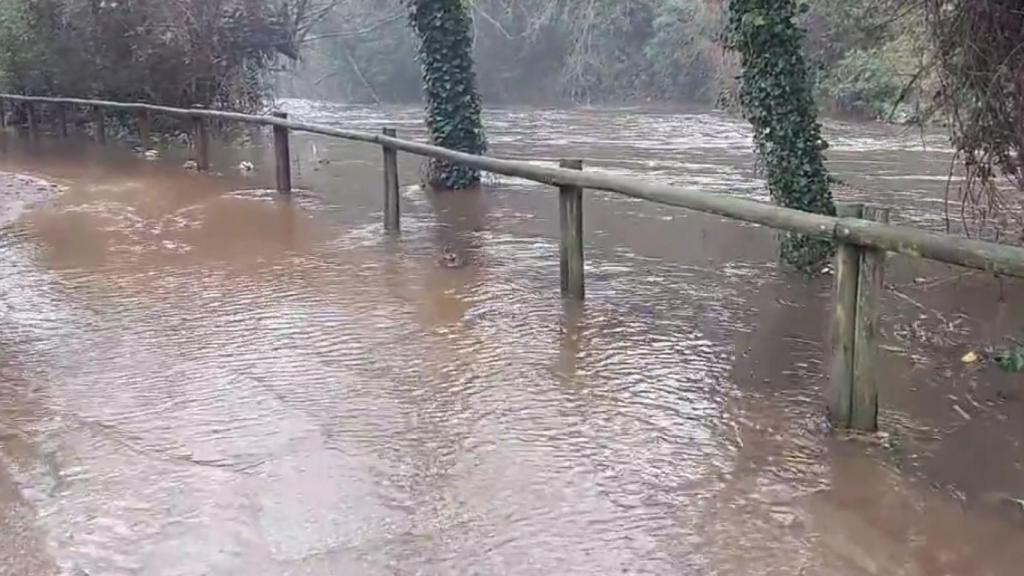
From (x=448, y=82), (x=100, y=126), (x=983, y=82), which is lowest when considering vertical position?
(x=100, y=126)

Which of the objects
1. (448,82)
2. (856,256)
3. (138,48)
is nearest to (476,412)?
(856,256)

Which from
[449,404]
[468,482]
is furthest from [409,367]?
[468,482]

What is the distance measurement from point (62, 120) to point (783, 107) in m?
15.0

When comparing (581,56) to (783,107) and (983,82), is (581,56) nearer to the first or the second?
(783,107)

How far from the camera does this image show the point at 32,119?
62.2 ft

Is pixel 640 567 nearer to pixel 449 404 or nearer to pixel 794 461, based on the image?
pixel 794 461

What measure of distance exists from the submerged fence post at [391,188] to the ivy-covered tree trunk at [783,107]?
3.02 metres

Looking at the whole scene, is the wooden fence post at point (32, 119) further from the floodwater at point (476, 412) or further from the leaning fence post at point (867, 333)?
the leaning fence post at point (867, 333)

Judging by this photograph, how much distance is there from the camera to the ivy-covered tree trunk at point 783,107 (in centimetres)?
710

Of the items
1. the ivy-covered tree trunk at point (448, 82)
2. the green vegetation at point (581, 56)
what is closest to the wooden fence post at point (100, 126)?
the ivy-covered tree trunk at point (448, 82)

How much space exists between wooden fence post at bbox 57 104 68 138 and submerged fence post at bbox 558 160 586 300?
47.9 feet

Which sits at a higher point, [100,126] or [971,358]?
[100,126]

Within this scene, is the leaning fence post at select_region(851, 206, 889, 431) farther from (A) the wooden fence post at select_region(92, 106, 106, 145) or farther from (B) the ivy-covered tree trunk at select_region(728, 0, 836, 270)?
(A) the wooden fence post at select_region(92, 106, 106, 145)

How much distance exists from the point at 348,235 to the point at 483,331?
135 inches
